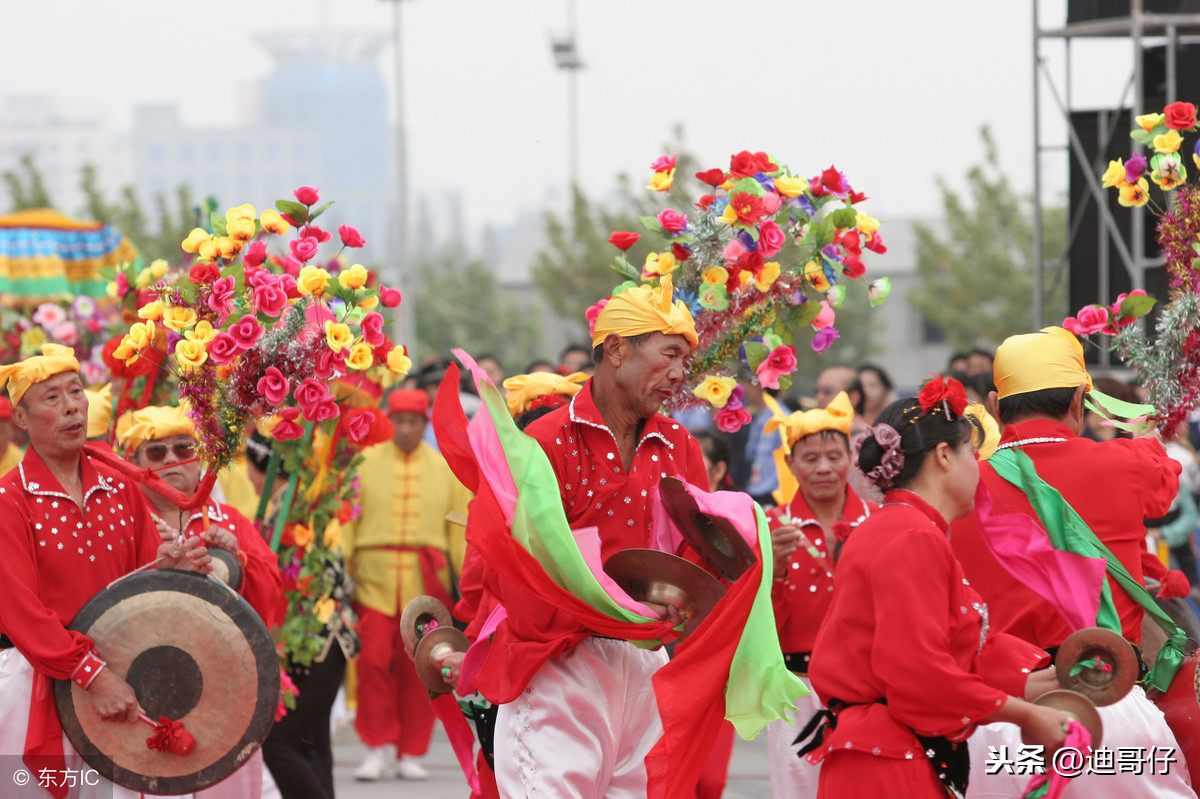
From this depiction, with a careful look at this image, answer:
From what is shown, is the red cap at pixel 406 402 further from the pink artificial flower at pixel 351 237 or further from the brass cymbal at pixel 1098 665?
the brass cymbal at pixel 1098 665

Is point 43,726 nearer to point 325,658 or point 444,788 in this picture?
point 325,658

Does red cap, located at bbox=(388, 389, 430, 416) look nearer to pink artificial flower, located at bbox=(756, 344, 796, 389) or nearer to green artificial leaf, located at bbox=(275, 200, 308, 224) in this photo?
green artificial leaf, located at bbox=(275, 200, 308, 224)

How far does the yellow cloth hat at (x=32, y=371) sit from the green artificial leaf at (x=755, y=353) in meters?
2.47

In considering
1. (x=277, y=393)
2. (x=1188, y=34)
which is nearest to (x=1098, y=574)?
(x=277, y=393)

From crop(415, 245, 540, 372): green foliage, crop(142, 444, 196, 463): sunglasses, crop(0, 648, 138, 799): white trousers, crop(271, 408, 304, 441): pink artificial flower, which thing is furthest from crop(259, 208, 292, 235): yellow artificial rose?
crop(415, 245, 540, 372): green foliage

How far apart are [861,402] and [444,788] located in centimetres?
391

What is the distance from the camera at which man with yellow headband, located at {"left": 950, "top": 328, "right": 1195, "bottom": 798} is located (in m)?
4.42

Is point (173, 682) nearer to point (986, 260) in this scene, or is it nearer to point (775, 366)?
point (775, 366)

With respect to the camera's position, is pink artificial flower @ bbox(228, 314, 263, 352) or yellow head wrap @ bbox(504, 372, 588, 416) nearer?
pink artificial flower @ bbox(228, 314, 263, 352)

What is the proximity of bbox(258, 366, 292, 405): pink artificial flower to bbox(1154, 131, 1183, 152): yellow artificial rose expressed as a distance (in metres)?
3.40

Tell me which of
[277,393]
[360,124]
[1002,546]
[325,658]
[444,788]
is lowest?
[444,788]

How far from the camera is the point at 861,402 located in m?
9.97

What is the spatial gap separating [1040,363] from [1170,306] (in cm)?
98

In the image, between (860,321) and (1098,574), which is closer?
(1098,574)
